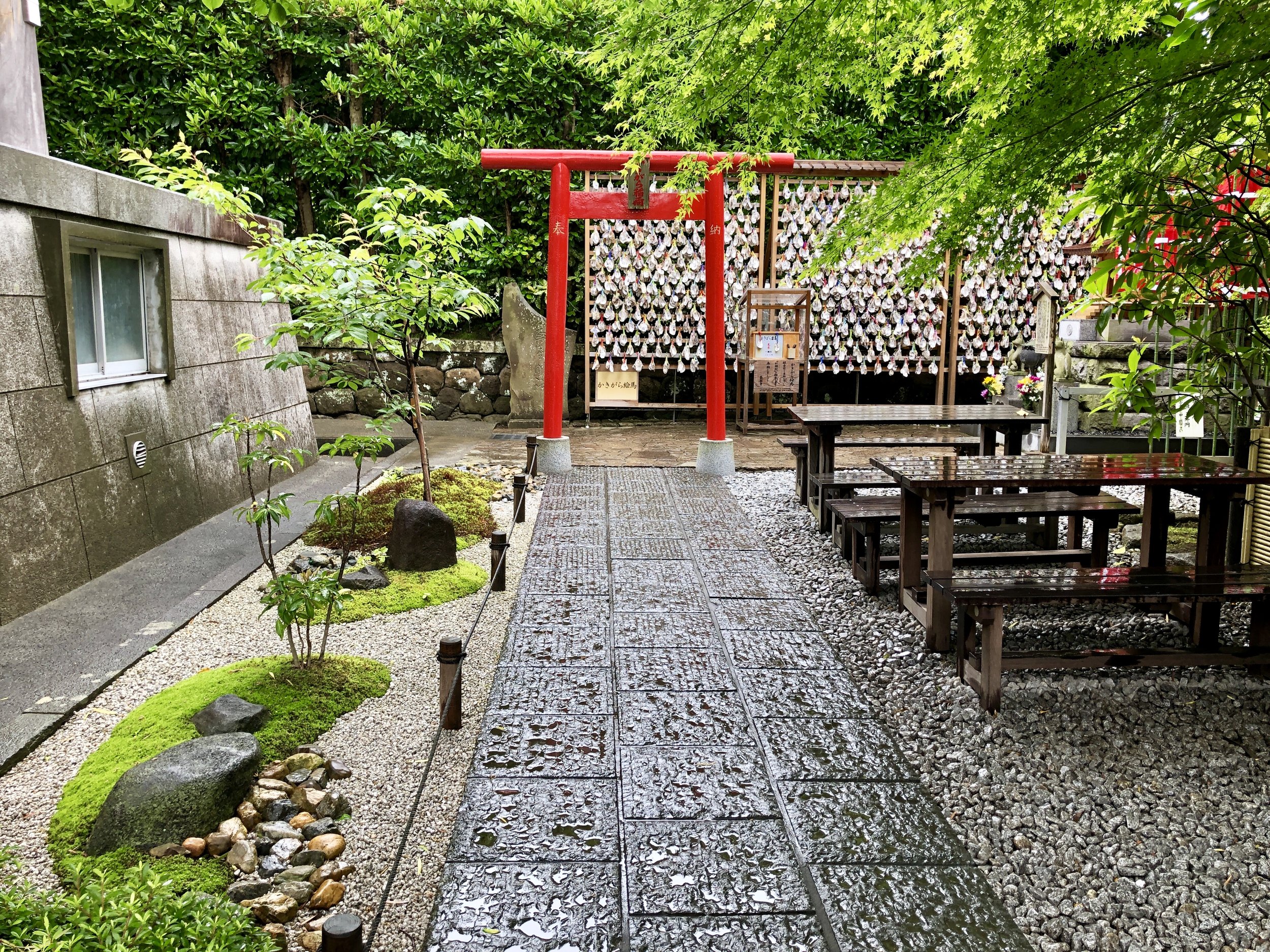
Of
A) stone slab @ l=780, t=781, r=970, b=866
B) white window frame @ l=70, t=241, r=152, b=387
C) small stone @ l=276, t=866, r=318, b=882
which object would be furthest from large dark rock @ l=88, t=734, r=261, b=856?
white window frame @ l=70, t=241, r=152, b=387

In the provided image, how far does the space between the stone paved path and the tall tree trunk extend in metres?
9.62

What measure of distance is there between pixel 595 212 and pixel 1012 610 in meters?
5.62

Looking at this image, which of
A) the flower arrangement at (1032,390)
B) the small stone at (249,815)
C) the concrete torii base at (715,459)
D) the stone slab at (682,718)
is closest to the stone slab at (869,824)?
the stone slab at (682,718)

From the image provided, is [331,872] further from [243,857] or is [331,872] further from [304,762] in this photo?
[304,762]

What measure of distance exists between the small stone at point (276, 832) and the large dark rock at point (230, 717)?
2.11ft

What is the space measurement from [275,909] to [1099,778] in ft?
8.76

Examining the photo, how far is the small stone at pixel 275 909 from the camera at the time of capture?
108 inches

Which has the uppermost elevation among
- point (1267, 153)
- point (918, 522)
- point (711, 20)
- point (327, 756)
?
Result: point (711, 20)

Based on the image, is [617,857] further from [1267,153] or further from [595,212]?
[595,212]

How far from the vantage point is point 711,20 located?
170 inches

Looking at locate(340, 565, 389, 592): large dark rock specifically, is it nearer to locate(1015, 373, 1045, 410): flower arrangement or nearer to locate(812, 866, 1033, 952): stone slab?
locate(812, 866, 1033, 952): stone slab

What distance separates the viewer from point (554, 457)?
30.2 ft

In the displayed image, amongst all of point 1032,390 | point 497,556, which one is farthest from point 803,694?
point 1032,390

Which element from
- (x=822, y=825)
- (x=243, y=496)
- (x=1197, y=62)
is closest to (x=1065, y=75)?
(x=1197, y=62)
